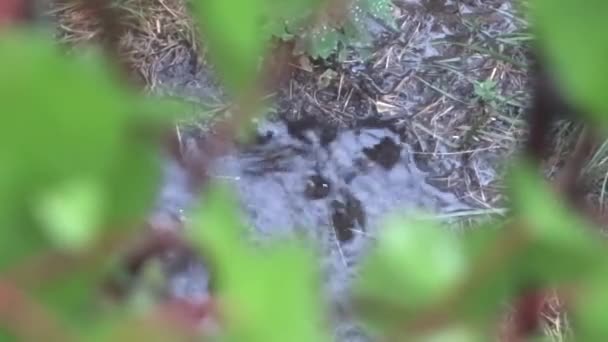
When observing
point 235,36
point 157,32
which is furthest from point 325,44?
point 235,36

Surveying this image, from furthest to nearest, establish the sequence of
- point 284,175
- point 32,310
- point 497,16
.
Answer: point 497,16 < point 284,175 < point 32,310

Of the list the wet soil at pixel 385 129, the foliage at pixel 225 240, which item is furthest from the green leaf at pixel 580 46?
the wet soil at pixel 385 129

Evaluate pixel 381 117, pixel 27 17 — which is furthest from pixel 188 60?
pixel 27 17

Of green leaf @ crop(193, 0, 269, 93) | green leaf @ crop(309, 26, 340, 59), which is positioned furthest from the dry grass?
green leaf @ crop(193, 0, 269, 93)

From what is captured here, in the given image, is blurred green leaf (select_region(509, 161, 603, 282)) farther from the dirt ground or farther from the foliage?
the dirt ground

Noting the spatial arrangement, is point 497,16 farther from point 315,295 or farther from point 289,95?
point 315,295
